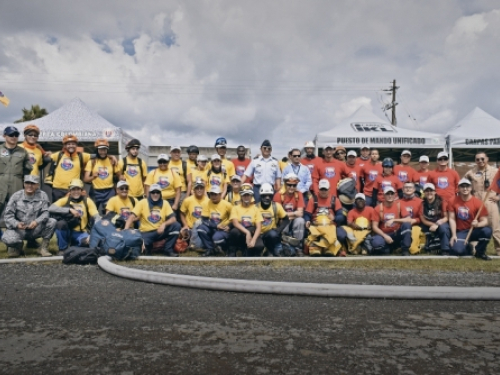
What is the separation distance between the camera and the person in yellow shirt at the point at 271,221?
23.2 ft

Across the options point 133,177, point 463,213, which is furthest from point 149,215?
point 463,213

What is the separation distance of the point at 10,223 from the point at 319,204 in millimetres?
5399

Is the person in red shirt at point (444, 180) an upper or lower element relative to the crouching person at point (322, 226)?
upper

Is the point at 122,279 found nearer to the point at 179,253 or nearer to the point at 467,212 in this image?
the point at 179,253

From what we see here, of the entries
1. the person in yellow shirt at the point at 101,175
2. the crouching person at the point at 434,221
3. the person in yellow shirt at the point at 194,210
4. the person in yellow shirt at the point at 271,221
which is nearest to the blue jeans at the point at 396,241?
the crouching person at the point at 434,221

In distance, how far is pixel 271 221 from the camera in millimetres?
7172

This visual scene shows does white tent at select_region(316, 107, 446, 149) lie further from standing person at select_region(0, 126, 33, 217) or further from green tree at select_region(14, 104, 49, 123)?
green tree at select_region(14, 104, 49, 123)

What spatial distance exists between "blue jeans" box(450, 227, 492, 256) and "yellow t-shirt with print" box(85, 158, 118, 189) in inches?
252

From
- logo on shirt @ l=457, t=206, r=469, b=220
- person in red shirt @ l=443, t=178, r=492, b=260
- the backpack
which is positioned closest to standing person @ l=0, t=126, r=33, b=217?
the backpack

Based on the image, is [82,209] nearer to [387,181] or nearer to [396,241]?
[396,241]

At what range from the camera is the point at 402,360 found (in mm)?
2494

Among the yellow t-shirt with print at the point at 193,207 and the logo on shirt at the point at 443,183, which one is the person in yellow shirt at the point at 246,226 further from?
the logo on shirt at the point at 443,183

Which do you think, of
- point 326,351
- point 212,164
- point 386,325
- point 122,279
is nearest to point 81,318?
point 122,279

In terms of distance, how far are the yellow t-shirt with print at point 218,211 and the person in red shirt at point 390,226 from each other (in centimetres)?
274
